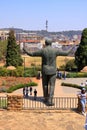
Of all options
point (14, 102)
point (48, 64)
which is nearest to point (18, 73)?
point (48, 64)

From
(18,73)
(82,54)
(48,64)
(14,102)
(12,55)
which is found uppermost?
(48,64)

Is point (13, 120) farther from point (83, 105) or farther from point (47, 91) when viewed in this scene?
point (47, 91)

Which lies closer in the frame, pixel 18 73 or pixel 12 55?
pixel 18 73

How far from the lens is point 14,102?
46.3ft

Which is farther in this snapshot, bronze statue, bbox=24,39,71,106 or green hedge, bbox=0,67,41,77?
green hedge, bbox=0,67,41,77

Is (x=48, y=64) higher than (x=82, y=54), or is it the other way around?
(x=48, y=64)

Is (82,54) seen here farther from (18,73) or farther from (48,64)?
(48,64)

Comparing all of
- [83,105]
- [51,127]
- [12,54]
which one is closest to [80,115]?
[83,105]

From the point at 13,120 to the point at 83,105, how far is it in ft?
9.96

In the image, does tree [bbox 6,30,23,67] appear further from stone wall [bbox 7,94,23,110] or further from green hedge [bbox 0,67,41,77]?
stone wall [bbox 7,94,23,110]

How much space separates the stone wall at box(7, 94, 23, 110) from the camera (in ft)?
46.0

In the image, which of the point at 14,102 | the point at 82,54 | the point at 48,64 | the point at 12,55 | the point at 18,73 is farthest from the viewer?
the point at 12,55

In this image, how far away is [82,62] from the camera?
1604 inches

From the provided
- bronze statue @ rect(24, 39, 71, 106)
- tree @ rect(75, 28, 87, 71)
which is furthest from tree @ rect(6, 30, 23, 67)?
bronze statue @ rect(24, 39, 71, 106)
